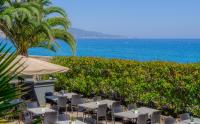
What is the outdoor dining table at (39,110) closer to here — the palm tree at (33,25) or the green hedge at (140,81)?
the green hedge at (140,81)

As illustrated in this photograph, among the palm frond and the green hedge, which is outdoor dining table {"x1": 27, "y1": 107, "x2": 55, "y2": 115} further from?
the palm frond

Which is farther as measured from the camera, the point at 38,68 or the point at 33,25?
the point at 33,25

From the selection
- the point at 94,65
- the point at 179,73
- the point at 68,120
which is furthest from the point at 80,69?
the point at 68,120

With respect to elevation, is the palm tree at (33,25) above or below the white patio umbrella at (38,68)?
above

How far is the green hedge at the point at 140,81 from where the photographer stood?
13125 millimetres

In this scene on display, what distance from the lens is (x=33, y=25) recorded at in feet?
68.9

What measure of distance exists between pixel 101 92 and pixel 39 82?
2.76 m

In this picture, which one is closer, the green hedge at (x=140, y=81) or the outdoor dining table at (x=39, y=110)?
the outdoor dining table at (x=39, y=110)

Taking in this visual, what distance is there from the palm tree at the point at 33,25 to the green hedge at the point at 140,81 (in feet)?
12.1

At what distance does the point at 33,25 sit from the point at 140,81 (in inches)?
340

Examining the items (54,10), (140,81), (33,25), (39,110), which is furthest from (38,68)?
(54,10)

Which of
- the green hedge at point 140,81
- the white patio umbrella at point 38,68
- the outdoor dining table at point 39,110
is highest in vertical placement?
the white patio umbrella at point 38,68

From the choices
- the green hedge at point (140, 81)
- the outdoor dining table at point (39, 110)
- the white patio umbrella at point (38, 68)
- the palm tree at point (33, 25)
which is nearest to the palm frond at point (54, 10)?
the palm tree at point (33, 25)

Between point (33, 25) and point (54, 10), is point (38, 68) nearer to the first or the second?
point (33, 25)
